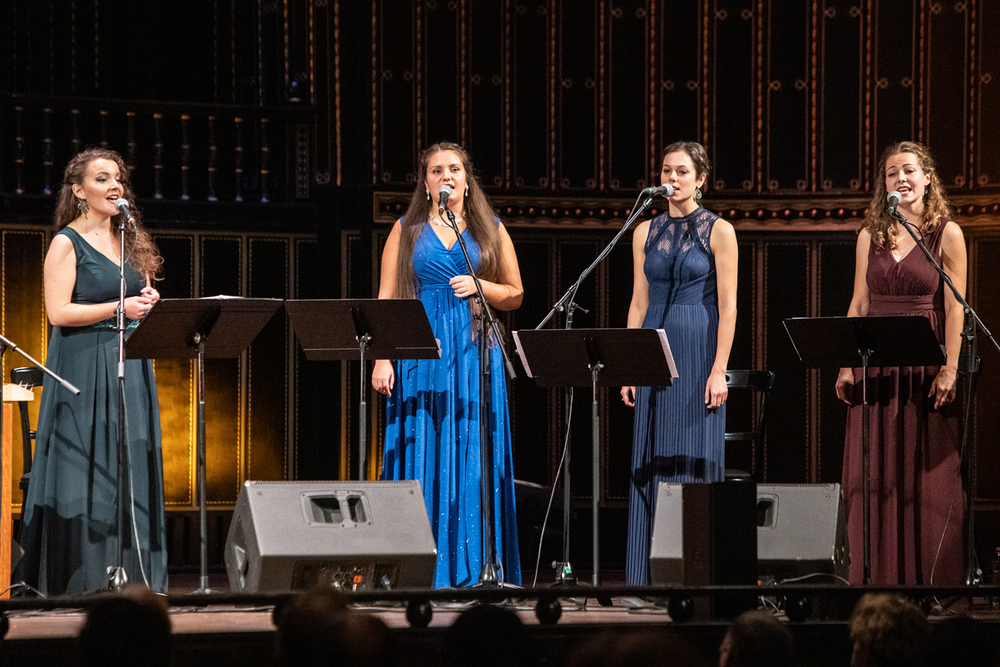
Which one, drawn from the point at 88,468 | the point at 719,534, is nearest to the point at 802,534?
the point at 719,534

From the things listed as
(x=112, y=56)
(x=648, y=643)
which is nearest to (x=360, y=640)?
(x=648, y=643)

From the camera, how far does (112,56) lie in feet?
25.5

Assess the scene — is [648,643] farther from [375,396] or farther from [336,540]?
[375,396]

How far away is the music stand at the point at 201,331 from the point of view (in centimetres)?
432

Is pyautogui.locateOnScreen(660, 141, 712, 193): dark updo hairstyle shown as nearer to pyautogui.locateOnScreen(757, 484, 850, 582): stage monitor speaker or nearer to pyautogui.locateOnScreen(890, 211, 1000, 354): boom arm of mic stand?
pyautogui.locateOnScreen(890, 211, 1000, 354): boom arm of mic stand

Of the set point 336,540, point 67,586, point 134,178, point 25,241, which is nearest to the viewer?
point 336,540

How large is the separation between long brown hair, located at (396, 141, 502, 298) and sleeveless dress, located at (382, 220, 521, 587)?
0.03 meters

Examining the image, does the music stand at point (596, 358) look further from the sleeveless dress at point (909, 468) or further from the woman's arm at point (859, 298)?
the sleeveless dress at point (909, 468)

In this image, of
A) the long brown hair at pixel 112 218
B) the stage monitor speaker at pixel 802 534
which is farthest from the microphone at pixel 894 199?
the long brown hair at pixel 112 218

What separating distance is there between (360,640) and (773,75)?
584cm

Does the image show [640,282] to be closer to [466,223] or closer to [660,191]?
[660,191]

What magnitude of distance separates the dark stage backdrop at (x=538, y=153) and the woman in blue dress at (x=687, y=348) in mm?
2134

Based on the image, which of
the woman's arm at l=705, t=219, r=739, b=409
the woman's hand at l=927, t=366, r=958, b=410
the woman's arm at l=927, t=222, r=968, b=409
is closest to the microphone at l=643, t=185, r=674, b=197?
the woman's arm at l=705, t=219, r=739, b=409

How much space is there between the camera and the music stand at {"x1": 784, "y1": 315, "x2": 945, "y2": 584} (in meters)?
4.69
